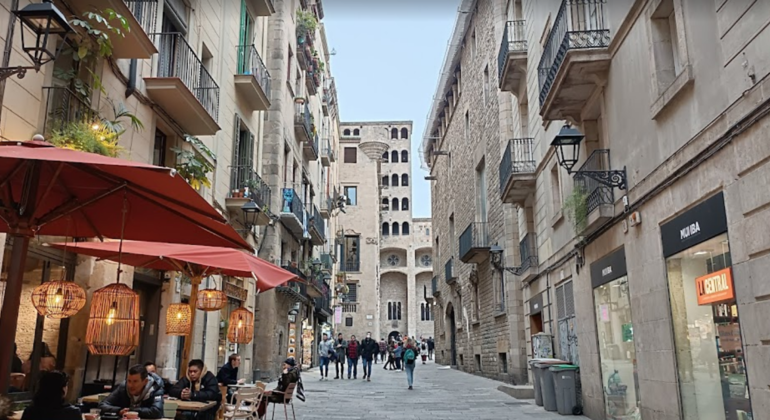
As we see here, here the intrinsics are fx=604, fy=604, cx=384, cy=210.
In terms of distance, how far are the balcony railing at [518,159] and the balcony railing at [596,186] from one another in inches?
192

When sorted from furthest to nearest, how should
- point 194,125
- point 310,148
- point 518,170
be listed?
point 310,148
point 518,170
point 194,125

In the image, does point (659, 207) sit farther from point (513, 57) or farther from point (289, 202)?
point (289, 202)

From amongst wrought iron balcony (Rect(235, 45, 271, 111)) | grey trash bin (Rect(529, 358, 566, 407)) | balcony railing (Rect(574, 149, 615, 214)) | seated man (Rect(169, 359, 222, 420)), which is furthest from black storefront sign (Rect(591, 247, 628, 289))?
wrought iron balcony (Rect(235, 45, 271, 111))

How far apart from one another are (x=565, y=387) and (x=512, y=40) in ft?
31.6

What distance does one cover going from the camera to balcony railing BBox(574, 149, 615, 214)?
374 inches

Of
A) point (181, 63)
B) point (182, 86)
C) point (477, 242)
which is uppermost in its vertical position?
point (181, 63)

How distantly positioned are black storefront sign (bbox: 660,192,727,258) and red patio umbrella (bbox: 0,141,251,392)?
15.7 feet

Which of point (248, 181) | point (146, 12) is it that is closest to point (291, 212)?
point (248, 181)

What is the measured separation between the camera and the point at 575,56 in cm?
938

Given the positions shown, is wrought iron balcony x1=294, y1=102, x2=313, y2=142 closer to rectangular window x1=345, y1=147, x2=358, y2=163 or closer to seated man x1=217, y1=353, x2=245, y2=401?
seated man x1=217, y1=353, x2=245, y2=401

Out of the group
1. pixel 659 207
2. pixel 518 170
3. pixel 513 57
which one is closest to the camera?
pixel 659 207

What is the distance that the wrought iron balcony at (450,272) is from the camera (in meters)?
30.5

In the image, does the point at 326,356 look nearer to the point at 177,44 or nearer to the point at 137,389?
the point at 177,44

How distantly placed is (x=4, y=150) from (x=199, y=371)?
453cm
